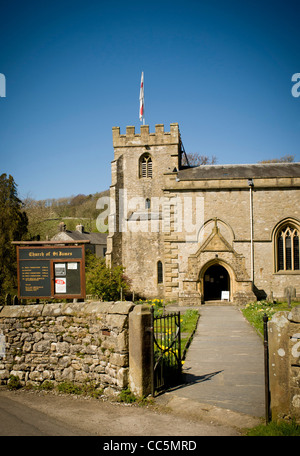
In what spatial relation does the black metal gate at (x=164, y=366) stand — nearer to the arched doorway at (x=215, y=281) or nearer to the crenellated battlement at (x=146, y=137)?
the arched doorway at (x=215, y=281)

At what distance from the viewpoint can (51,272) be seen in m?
9.20

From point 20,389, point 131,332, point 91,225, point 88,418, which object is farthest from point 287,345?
point 91,225

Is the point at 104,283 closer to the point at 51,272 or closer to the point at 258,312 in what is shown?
the point at 258,312

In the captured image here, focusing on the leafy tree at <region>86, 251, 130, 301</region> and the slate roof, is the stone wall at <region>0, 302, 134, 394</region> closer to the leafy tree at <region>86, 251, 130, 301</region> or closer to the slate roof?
the leafy tree at <region>86, 251, 130, 301</region>

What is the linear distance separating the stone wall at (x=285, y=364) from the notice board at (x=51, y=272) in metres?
4.88

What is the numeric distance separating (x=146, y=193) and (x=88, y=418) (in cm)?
2487

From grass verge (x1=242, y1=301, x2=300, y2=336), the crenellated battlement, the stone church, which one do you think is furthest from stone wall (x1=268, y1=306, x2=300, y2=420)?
the crenellated battlement

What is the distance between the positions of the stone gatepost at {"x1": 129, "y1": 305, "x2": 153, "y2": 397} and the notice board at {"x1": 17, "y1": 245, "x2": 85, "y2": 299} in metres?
2.45

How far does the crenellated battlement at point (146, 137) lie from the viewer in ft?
99.9

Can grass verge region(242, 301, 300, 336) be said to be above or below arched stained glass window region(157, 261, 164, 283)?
below

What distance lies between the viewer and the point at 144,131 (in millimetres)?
30953

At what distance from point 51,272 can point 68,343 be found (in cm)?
195

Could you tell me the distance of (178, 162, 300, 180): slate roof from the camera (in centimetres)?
2606

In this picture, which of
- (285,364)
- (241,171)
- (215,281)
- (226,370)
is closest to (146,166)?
(241,171)
